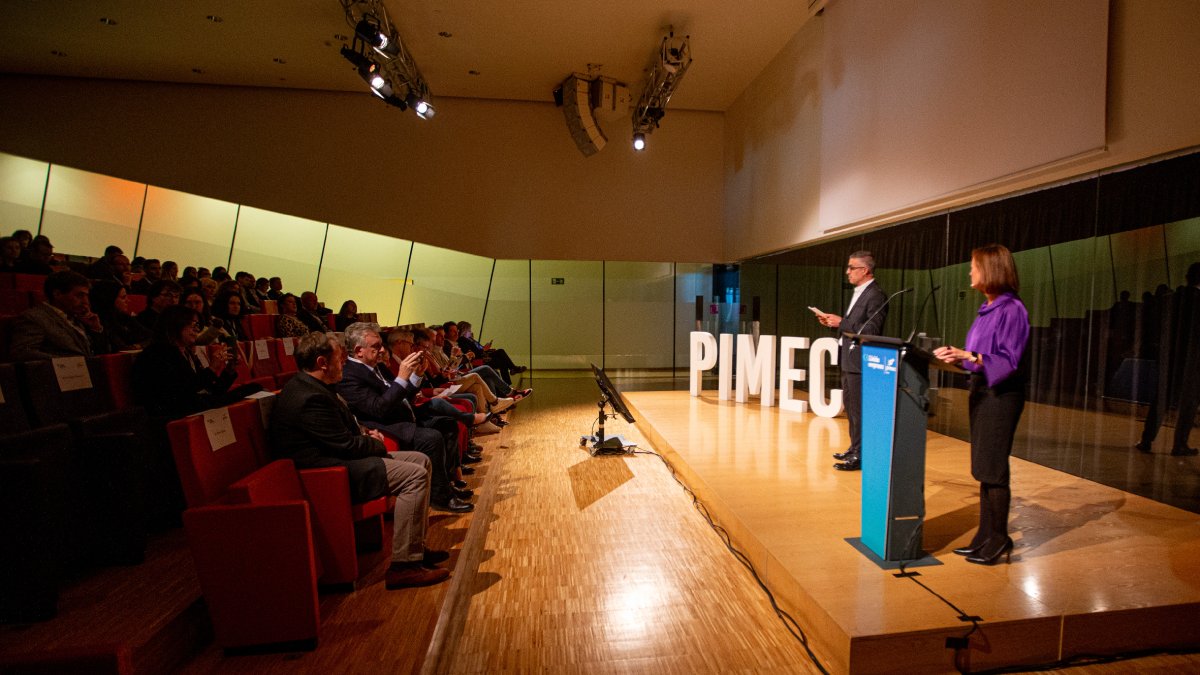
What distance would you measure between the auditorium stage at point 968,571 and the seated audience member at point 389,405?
166cm

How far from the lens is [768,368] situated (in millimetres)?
6051

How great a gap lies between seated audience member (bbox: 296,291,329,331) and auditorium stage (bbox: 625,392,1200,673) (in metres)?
4.78

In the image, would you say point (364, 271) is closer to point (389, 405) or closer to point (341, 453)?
point (389, 405)

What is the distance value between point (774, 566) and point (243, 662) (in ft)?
6.91

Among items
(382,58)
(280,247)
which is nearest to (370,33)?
(382,58)

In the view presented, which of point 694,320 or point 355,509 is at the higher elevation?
point 694,320

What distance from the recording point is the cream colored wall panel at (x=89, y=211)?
7020 millimetres

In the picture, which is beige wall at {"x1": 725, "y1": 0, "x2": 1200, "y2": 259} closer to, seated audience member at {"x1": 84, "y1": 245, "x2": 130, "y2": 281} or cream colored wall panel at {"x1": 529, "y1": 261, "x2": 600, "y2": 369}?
cream colored wall panel at {"x1": 529, "y1": 261, "x2": 600, "y2": 369}

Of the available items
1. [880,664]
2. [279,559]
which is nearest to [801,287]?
[880,664]

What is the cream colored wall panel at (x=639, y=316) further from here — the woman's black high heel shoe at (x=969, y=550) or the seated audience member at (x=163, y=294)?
the woman's black high heel shoe at (x=969, y=550)

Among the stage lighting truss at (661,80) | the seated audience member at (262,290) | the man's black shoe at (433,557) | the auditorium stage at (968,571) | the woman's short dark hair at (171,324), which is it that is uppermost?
the stage lighting truss at (661,80)

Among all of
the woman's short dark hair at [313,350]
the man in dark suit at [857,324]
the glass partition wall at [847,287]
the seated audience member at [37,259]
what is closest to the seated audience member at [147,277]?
the seated audience member at [37,259]

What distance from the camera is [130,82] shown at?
8453 mm

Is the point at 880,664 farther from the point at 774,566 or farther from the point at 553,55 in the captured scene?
the point at 553,55
